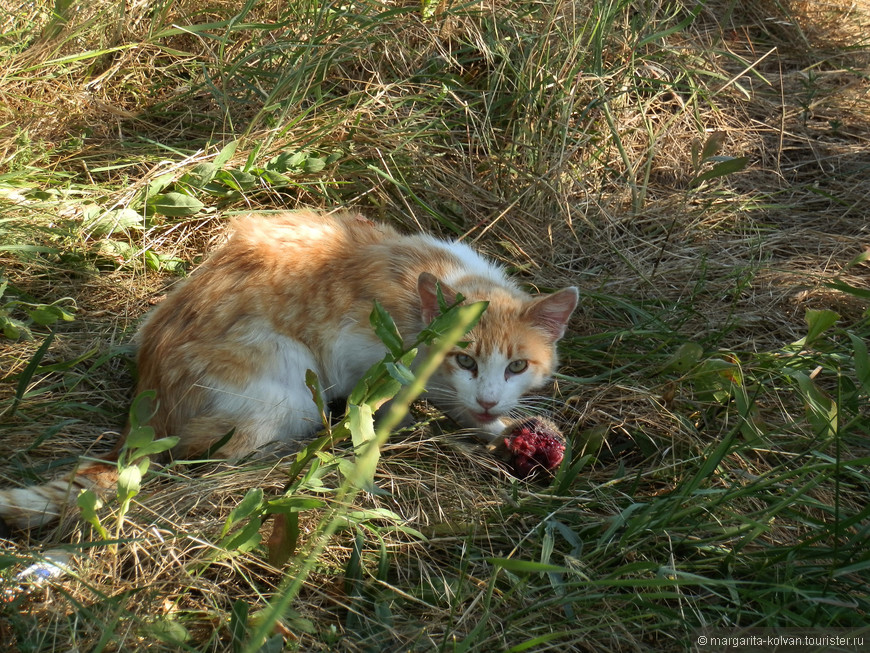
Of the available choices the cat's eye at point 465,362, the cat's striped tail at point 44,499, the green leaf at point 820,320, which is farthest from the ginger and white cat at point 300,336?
the green leaf at point 820,320

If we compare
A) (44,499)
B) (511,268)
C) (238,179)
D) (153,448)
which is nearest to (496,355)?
(511,268)

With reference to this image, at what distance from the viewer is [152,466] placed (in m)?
2.50

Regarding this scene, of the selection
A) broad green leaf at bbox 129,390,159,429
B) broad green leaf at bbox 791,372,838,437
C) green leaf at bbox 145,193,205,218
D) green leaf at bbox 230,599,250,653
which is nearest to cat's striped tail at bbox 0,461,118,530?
broad green leaf at bbox 129,390,159,429

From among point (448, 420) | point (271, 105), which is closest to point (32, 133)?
point (271, 105)

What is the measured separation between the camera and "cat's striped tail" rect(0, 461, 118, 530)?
215 cm

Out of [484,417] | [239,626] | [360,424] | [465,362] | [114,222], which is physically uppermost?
[360,424]

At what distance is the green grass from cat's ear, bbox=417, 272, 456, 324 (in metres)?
0.41

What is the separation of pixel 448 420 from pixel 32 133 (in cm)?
274

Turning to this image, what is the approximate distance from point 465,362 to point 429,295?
1.01 feet

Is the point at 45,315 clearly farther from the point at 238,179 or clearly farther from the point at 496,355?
the point at 496,355

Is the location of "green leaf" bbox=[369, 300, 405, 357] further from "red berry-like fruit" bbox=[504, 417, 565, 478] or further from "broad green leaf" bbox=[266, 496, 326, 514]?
"red berry-like fruit" bbox=[504, 417, 565, 478]

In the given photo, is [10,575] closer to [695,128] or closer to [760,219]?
[760,219]

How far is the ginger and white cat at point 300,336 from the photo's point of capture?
2.64 meters

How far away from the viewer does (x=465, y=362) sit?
279 cm
